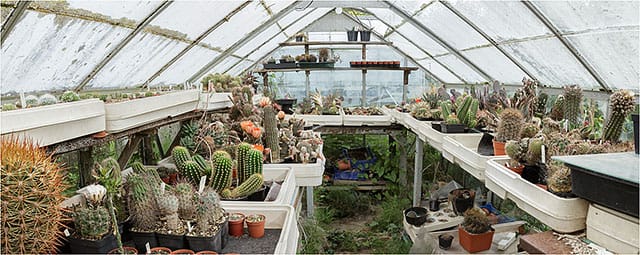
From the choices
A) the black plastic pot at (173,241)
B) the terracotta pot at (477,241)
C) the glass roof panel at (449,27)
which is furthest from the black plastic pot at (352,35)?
the black plastic pot at (173,241)

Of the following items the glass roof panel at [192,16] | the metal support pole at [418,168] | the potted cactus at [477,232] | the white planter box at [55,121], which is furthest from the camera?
the metal support pole at [418,168]

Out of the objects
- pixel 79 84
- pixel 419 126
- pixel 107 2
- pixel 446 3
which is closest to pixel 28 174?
pixel 107 2

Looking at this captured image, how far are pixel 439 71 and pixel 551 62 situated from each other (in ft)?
11.6

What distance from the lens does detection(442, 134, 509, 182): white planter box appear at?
273 centimetres

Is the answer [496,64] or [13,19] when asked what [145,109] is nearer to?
[13,19]

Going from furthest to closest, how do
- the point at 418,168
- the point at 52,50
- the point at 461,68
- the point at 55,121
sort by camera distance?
the point at 461,68 < the point at 418,168 < the point at 52,50 < the point at 55,121

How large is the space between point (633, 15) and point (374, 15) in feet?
15.7

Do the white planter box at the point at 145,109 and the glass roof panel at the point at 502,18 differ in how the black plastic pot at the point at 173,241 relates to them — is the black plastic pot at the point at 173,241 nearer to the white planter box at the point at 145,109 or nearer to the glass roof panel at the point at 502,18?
the white planter box at the point at 145,109

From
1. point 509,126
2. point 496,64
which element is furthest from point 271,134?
point 496,64

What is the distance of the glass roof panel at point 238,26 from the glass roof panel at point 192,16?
335mm

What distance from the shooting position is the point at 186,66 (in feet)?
16.2

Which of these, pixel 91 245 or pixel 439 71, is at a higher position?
pixel 439 71

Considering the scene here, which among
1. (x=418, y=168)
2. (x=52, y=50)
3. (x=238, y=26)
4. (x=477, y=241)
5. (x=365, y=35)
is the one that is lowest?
(x=477, y=241)

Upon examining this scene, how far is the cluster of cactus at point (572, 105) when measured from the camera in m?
3.01
